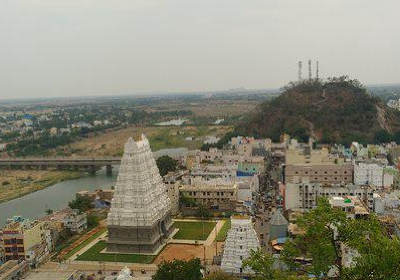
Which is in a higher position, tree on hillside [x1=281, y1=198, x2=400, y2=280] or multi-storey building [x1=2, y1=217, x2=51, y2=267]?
tree on hillside [x1=281, y1=198, x2=400, y2=280]

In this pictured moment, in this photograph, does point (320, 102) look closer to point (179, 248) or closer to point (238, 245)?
point (179, 248)

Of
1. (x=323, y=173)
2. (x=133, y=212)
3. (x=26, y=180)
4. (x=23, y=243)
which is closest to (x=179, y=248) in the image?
(x=133, y=212)

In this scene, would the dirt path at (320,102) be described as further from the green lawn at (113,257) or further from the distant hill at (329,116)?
the green lawn at (113,257)

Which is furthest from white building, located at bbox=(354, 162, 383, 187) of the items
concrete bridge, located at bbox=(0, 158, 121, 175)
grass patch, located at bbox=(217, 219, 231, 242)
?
concrete bridge, located at bbox=(0, 158, 121, 175)

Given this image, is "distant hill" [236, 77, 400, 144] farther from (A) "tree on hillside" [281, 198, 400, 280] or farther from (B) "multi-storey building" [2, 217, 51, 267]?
(A) "tree on hillside" [281, 198, 400, 280]

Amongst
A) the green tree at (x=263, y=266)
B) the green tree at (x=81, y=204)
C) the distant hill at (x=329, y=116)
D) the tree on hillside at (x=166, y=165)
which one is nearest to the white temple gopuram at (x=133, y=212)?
the green tree at (x=81, y=204)
